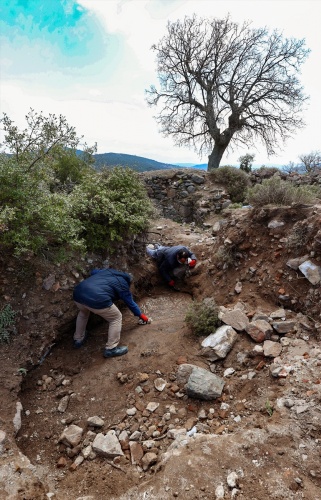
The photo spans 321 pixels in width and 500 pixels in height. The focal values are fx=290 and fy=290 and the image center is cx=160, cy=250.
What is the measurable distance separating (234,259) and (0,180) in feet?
12.8

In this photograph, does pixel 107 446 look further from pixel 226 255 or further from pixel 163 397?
pixel 226 255

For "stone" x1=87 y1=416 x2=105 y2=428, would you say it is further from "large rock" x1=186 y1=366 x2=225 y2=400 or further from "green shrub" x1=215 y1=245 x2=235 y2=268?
"green shrub" x1=215 y1=245 x2=235 y2=268

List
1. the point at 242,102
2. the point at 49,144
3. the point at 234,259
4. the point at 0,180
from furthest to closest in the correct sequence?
the point at 242,102 → the point at 234,259 → the point at 49,144 → the point at 0,180

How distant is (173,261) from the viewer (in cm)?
598

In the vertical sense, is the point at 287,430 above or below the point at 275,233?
below

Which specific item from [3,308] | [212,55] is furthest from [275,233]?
[212,55]

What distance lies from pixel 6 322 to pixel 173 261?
3211 millimetres

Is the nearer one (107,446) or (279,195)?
(107,446)

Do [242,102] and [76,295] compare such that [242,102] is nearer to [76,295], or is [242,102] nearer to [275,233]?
[275,233]

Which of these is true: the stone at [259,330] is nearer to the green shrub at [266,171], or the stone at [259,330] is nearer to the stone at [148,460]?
the stone at [148,460]

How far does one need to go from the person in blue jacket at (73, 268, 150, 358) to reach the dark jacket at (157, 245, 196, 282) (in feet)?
5.13

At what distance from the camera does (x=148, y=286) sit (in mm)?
6129

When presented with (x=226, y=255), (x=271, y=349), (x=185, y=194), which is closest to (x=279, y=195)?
(x=226, y=255)

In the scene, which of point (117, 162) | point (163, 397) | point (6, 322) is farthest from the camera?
point (117, 162)
